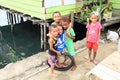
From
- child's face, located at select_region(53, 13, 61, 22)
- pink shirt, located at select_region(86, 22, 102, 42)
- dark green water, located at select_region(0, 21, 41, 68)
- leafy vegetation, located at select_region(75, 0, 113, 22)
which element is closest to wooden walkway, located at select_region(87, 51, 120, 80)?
pink shirt, located at select_region(86, 22, 102, 42)

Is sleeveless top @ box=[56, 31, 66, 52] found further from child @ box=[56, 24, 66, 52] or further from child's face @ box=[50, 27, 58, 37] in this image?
child's face @ box=[50, 27, 58, 37]

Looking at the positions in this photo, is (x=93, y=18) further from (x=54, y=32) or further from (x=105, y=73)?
(x=105, y=73)

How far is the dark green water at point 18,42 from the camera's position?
9234 millimetres

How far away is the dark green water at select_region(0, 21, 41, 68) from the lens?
9234 millimetres

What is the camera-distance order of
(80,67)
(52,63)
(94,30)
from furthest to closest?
1. (80,67)
2. (94,30)
3. (52,63)

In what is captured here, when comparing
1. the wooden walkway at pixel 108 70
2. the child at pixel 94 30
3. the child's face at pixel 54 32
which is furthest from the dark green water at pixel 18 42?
the wooden walkway at pixel 108 70

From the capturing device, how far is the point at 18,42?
10.6 m

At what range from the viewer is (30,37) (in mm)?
10844

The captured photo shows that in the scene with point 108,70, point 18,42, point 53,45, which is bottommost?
point 18,42

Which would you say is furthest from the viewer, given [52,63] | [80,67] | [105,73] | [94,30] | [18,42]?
[18,42]

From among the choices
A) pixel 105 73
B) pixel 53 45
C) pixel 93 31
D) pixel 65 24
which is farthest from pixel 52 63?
pixel 105 73

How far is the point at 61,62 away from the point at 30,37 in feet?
20.2

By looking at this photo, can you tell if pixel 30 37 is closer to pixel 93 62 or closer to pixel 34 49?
pixel 34 49

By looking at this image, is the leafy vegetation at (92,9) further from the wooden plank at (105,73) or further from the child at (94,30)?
the wooden plank at (105,73)
